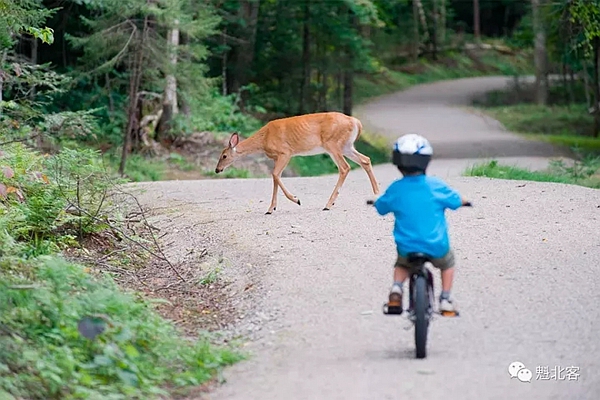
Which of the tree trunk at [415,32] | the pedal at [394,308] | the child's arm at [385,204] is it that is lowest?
the pedal at [394,308]

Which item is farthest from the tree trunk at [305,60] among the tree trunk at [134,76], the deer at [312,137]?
the deer at [312,137]

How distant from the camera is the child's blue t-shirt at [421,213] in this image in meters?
7.34

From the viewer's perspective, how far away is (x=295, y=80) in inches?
1432

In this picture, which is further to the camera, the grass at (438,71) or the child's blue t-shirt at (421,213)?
the grass at (438,71)

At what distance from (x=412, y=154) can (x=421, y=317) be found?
3.87 ft

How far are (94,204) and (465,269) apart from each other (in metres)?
4.83

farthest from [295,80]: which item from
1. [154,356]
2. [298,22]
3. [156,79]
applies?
[154,356]

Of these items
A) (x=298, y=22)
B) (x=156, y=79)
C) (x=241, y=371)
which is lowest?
(x=241, y=371)

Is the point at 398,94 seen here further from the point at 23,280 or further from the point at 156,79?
the point at 23,280

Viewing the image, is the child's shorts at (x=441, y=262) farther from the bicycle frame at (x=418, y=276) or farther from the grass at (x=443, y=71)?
the grass at (x=443, y=71)

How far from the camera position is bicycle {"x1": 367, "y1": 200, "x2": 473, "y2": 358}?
23.0 feet

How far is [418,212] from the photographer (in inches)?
291

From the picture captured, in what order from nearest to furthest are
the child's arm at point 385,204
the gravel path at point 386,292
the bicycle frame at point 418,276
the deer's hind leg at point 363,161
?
the gravel path at point 386,292 < the bicycle frame at point 418,276 < the child's arm at point 385,204 < the deer's hind leg at point 363,161

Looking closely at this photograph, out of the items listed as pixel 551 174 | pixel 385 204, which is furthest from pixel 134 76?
pixel 385 204
